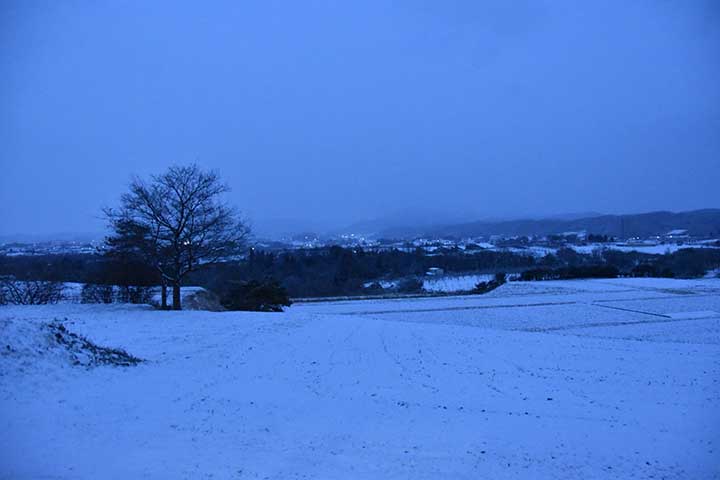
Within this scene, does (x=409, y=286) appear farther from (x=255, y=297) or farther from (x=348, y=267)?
(x=255, y=297)

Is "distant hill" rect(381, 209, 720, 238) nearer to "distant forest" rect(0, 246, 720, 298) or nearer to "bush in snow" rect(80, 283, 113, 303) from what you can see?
"distant forest" rect(0, 246, 720, 298)

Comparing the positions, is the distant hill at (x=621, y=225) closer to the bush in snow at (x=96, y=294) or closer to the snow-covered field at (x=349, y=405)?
the snow-covered field at (x=349, y=405)

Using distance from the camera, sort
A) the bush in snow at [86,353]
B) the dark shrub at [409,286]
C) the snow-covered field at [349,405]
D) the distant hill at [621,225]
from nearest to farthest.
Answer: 1. the snow-covered field at [349,405]
2. the bush in snow at [86,353]
3. the dark shrub at [409,286]
4. the distant hill at [621,225]

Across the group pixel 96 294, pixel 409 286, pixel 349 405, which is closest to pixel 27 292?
pixel 96 294

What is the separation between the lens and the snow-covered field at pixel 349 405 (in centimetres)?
607

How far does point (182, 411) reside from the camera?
781cm

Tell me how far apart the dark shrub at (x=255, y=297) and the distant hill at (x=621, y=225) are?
374 feet

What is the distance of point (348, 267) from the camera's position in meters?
61.1

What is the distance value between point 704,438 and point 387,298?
1171 inches

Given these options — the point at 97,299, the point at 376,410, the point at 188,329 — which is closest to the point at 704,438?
the point at 376,410

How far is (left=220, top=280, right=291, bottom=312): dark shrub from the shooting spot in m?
25.6

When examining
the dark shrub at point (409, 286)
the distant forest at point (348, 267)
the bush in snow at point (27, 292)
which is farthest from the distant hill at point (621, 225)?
the bush in snow at point (27, 292)

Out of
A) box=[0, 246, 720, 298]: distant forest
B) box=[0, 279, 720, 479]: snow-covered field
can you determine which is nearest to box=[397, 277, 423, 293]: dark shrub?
box=[0, 246, 720, 298]: distant forest

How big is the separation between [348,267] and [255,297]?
35.5 metres
